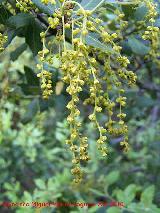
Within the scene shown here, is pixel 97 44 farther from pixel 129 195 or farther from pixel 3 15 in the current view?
pixel 129 195

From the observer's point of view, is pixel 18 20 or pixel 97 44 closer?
pixel 97 44

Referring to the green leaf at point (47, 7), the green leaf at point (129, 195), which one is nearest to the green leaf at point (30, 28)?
the green leaf at point (47, 7)

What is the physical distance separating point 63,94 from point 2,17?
0.86 meters

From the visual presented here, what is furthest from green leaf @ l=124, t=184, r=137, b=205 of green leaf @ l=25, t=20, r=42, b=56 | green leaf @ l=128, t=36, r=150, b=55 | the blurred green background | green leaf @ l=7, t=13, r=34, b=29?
green leaf @ l=7, t=13, r=34, b=29

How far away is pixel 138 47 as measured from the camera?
1813mm

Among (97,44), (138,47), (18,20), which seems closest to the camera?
(97,44)

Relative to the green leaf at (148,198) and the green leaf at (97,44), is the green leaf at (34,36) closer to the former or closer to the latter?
the green leaf at (97,44)

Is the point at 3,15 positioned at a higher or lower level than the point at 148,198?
higher

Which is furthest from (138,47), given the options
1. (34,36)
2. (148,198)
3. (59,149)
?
(59,149)

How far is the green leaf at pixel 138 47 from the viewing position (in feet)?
5.92

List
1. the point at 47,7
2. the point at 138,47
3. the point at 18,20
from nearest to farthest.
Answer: the point at 47,7 < the point at 18,20 < the point at 138,47

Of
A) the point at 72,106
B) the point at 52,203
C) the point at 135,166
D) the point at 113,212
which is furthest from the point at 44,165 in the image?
the point at 72,106

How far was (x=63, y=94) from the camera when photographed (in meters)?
2.30

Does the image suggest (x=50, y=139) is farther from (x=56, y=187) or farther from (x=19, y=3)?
(x=19, y=3)
